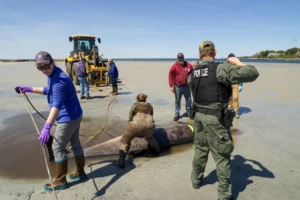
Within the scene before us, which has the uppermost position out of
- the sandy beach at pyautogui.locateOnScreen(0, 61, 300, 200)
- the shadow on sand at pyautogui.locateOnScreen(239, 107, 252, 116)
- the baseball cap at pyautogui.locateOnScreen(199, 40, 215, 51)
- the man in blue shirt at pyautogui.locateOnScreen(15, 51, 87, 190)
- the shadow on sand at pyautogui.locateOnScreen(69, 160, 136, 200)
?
the baseball cap at pyautogui.locateOnScreen(199, 40, 215, 51)

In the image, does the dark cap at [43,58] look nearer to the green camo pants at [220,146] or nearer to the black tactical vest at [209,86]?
the black tactical vest at [209,86]

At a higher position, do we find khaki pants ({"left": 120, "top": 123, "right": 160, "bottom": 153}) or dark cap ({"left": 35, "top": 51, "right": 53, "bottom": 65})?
dark cap ({"left": 35, "top": 51, "right": 53, "bottom": 65})

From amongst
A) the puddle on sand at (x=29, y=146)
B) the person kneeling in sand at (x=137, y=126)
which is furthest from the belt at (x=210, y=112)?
the puddle on sand at (x=29, y=146)

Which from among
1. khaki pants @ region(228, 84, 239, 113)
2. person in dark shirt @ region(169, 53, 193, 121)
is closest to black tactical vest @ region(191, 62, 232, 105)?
person in dark shirt @ region(169, 53, 193, 121)

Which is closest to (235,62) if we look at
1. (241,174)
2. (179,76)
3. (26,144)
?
(241,174)

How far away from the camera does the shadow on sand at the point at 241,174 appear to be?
11.5 feet

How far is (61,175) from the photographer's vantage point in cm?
347

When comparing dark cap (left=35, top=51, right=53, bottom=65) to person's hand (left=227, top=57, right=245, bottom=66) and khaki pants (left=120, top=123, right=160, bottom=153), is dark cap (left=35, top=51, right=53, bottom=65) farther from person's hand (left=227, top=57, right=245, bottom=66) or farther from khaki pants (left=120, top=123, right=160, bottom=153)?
person's hand (left=227, top=57, right=245, bottom=66)

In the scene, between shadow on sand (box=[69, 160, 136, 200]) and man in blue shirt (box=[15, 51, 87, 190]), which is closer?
man in blue shirt (box=[15, 51, 87, 190])

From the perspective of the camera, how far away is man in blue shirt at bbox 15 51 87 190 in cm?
304

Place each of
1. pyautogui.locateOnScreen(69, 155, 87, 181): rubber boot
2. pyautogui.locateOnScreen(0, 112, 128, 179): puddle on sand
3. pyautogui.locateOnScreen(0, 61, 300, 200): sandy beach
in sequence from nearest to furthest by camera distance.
Result: 1. pyautogui.locateOnScreen(0, 61, 300, 200): sandy beach
2. pyautogui.locateOnScreen(69, 155, 87, 181): rubber boot
3. pyautogui.locateOnScreen(0, 112, 128, 179): puddle on sand

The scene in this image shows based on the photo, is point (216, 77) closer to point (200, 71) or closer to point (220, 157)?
point (200, 71)

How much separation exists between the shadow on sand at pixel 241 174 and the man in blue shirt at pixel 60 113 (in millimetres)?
2166

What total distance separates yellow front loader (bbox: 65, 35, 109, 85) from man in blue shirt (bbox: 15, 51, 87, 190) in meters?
11.1
